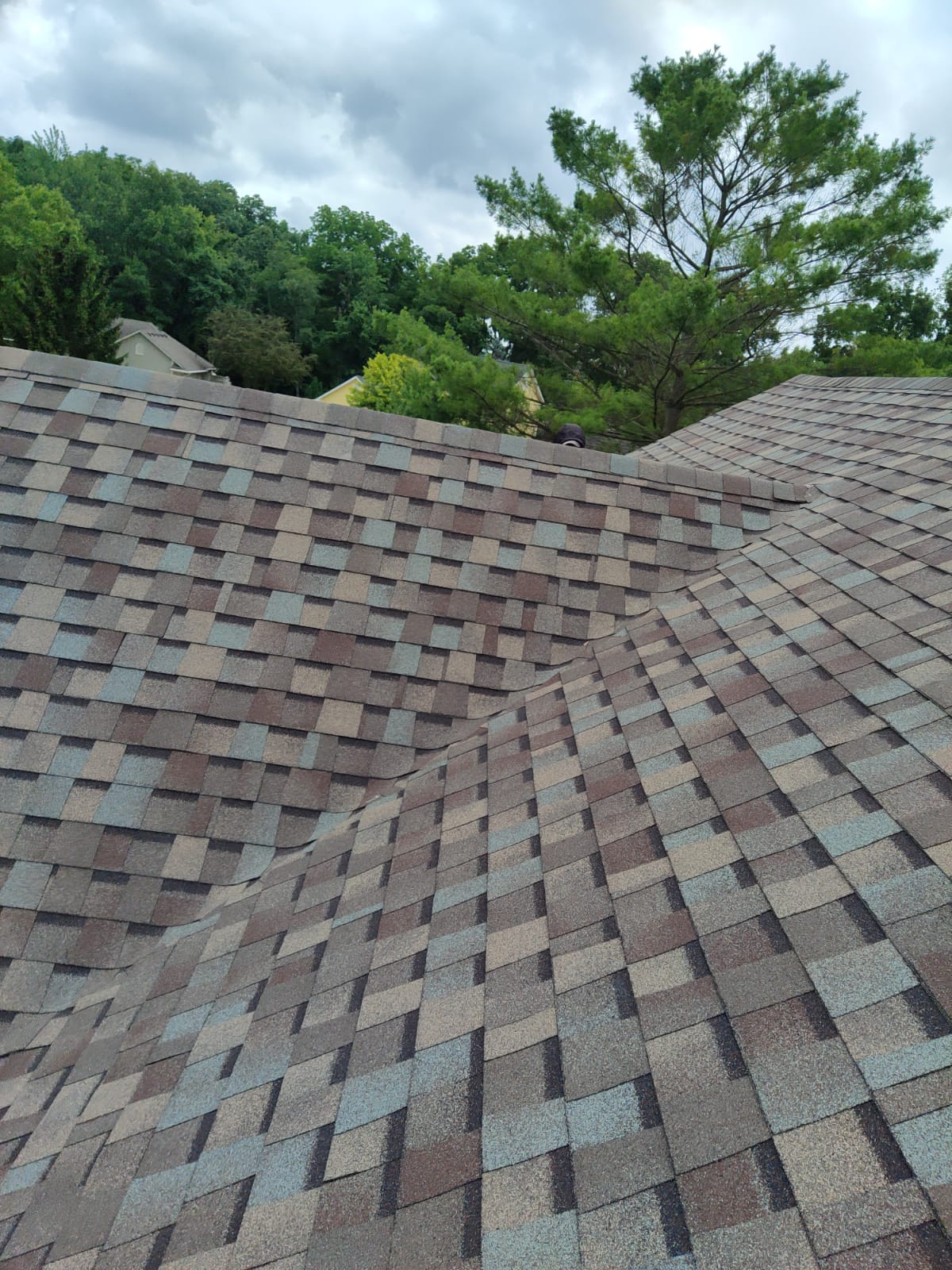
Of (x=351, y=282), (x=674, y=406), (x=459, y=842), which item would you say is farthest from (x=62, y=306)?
(x=459, y=842)

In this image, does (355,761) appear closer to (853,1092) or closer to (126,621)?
(126,621)

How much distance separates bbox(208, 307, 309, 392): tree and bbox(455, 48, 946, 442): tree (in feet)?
77.8

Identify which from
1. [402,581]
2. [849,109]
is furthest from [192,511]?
[849,109]

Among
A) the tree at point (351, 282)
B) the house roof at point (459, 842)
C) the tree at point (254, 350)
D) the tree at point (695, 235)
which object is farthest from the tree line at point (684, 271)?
the tree at point (351, 282)

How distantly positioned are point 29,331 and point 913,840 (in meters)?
31.5

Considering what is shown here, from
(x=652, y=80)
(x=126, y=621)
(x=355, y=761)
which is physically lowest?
(x=355, y=761)

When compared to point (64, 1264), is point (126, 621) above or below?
above

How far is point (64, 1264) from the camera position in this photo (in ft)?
6.15

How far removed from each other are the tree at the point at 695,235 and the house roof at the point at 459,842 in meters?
11.5

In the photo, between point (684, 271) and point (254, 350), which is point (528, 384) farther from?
point (254, 350)

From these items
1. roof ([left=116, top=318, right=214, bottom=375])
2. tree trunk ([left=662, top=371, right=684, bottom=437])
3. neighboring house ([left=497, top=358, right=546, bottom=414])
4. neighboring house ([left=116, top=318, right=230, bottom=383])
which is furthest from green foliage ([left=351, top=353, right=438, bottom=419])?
roof ([left=116, top=318, right=214, bottom=375])

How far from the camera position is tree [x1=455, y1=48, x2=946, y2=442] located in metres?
15.6

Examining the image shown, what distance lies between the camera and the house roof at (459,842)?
1531 millimetres

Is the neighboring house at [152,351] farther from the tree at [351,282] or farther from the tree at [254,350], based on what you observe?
the tree at [351,282]
